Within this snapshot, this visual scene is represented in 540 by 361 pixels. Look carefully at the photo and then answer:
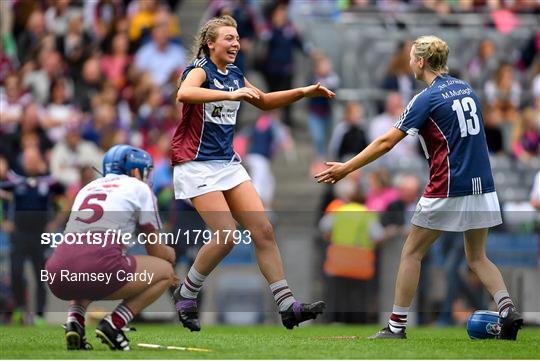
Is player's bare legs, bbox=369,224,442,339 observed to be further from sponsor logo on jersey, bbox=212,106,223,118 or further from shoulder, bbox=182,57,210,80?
shoulder, bbox=182,57,210,80

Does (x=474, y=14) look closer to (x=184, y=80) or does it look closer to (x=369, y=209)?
(x=369, y=209)

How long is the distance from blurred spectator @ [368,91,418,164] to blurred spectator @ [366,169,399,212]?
1293 millimetres

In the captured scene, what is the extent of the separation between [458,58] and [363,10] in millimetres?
1529

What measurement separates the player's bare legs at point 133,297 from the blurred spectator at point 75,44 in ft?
37.2

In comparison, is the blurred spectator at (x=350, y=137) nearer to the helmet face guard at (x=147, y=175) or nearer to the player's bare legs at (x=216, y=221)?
the player's bare legs at (x=216, y=221)

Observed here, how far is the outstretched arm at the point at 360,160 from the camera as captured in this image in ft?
34.9

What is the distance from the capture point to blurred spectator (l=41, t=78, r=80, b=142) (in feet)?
64.7

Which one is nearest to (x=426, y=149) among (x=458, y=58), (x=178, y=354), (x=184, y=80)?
(x=184, y=80)

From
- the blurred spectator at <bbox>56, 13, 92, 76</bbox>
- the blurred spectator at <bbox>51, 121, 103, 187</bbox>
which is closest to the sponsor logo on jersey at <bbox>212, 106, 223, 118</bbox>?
the blurred spectator at <bbox>51, 121, 103, 187</bbox>

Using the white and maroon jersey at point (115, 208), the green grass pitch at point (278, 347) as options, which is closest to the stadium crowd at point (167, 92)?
the green grass pitch at point (278, 347)

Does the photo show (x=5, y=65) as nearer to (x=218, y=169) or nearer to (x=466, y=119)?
(x=218, y=169)

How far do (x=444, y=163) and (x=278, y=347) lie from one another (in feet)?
5.90

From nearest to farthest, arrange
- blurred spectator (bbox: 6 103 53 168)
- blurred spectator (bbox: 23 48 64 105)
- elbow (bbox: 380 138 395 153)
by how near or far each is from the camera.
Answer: elbow (bbox: 380 138 395 153), blurred spectator (bbox: 6 103 53 168), blurred spectator (bbox: 23 48 64 105)

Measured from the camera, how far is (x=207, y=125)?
432 inches
